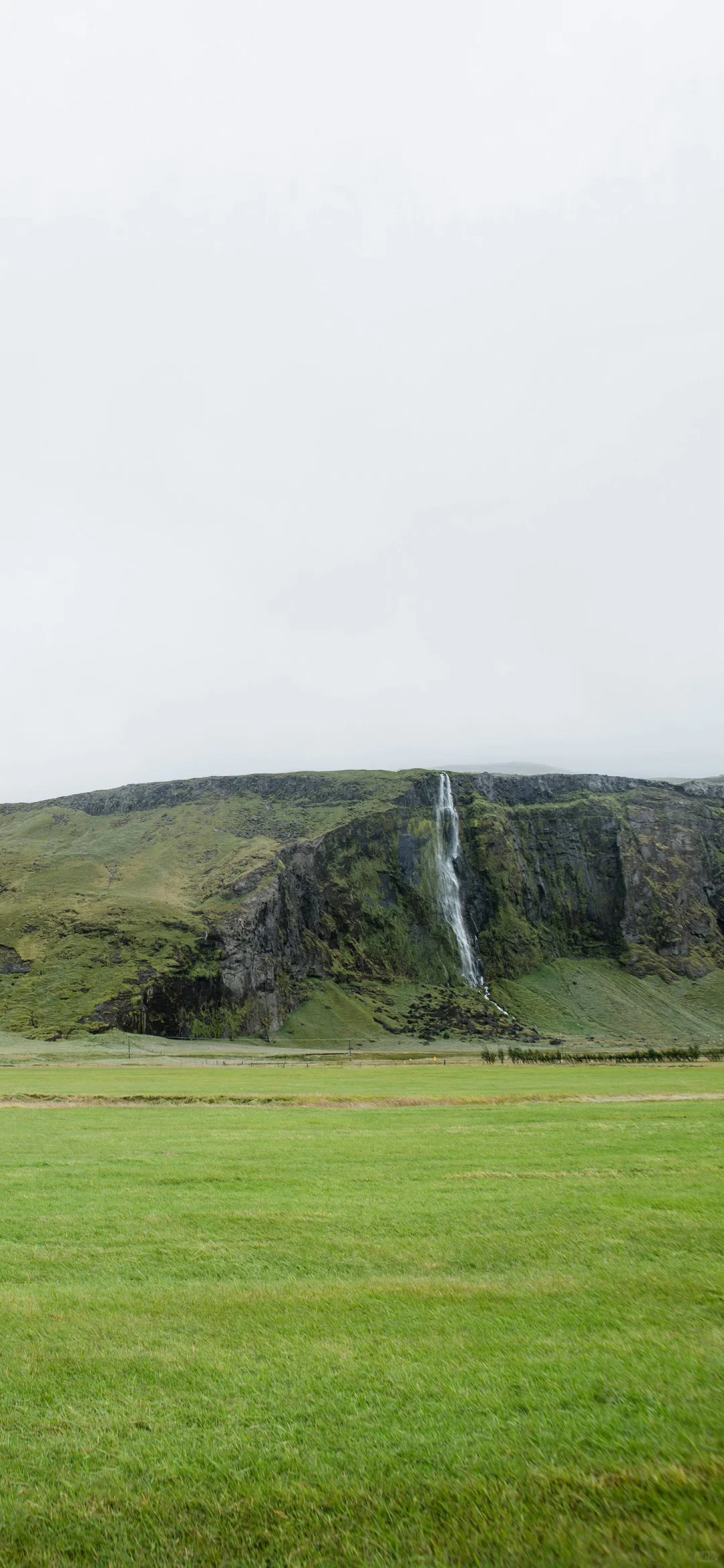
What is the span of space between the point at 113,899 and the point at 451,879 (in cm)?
7543

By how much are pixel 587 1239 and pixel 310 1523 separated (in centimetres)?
689

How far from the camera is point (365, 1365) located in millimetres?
7199

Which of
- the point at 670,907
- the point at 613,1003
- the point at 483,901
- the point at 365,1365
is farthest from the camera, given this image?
the point at 670,907

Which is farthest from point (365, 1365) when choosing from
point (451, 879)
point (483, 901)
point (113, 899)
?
point (483, 901)

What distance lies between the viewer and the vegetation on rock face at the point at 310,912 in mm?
133250

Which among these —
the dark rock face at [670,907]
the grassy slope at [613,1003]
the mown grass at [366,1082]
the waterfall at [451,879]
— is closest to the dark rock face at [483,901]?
the dark rock face at [670,907]

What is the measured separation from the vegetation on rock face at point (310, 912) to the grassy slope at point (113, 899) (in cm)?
44

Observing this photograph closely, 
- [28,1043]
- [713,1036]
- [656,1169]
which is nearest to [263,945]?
[28,1043]

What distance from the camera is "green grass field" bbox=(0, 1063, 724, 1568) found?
199 inches

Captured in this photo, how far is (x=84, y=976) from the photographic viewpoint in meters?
130

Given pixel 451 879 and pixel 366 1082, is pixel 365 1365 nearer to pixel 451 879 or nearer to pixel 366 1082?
pixel 366 1082

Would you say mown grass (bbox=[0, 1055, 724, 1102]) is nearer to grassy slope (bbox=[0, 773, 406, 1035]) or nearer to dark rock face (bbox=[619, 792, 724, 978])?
grassy slope (bbox=[0, 773, 406, 1035])

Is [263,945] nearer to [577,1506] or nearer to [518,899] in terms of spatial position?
[518,899]

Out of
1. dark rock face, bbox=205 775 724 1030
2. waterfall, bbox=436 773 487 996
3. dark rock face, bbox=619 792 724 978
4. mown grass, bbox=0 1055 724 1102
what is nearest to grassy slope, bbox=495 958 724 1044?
dark rock face, bbox=205 775 724 1030
